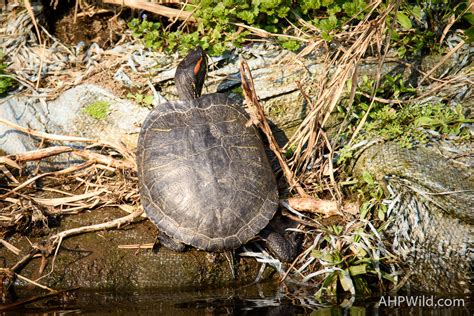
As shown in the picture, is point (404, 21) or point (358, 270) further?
point (404, 21)

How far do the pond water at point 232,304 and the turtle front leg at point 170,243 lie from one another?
0.36 meters

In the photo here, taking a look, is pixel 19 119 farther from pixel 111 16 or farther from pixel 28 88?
pixel 111 16

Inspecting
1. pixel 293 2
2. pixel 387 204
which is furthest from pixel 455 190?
pixel 293 2

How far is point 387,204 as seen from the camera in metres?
4.90

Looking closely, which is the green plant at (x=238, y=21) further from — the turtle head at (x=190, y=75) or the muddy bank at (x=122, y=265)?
the muddy bank at (x=122, y=265)

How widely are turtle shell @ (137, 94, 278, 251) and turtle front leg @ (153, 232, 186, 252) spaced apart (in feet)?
0.65

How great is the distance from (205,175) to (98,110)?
5.35 feet

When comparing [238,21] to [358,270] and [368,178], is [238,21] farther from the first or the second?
[358,270]

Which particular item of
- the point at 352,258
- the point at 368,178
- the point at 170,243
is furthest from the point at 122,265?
the point at 368,178

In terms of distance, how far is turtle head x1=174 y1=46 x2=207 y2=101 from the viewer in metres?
5.34

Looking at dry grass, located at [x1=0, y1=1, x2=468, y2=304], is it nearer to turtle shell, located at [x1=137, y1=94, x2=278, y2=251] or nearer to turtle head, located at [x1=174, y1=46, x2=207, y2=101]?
turtle shell, located at [x1=137, y1=94, x2=278, y2=251]

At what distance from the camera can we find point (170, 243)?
16.2ft

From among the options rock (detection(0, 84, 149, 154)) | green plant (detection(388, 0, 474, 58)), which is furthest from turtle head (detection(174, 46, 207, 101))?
green plant (detection(388, 0, 474, 58))

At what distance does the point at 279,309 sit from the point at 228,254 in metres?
0.73
